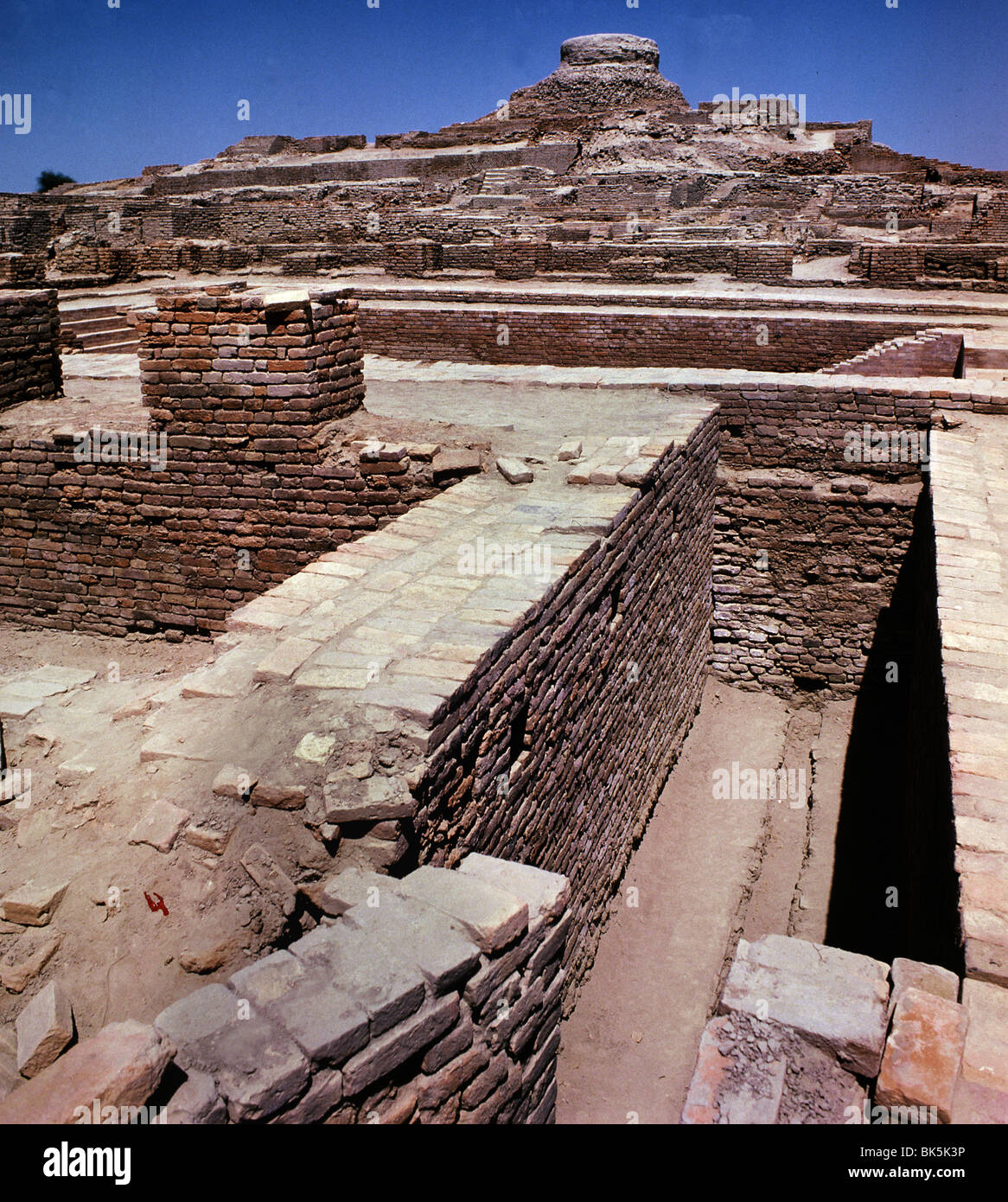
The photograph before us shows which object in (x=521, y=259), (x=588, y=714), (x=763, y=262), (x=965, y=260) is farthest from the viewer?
(x=521, y=259)

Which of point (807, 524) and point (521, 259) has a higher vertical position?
point (521, 259)

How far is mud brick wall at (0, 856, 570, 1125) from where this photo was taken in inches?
74.9

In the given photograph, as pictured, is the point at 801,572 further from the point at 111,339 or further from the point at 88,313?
the point at 88,313

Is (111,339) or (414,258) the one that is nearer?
(111,339)

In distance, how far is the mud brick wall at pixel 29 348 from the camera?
7.12 m

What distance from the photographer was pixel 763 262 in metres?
16.5

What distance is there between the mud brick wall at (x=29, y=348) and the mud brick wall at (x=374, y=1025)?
6190 mm

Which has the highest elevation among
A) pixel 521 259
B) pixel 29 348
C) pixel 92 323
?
pixel 521 259

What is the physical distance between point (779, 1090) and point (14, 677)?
4.33m

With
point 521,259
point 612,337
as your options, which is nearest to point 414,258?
point 521,259

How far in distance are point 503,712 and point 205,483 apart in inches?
137

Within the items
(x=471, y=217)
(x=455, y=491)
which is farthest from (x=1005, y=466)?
(x=471, y=217)

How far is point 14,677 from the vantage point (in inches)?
192

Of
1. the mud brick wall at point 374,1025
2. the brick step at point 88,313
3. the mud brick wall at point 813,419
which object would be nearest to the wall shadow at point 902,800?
the mud brick wall at point 813,419
